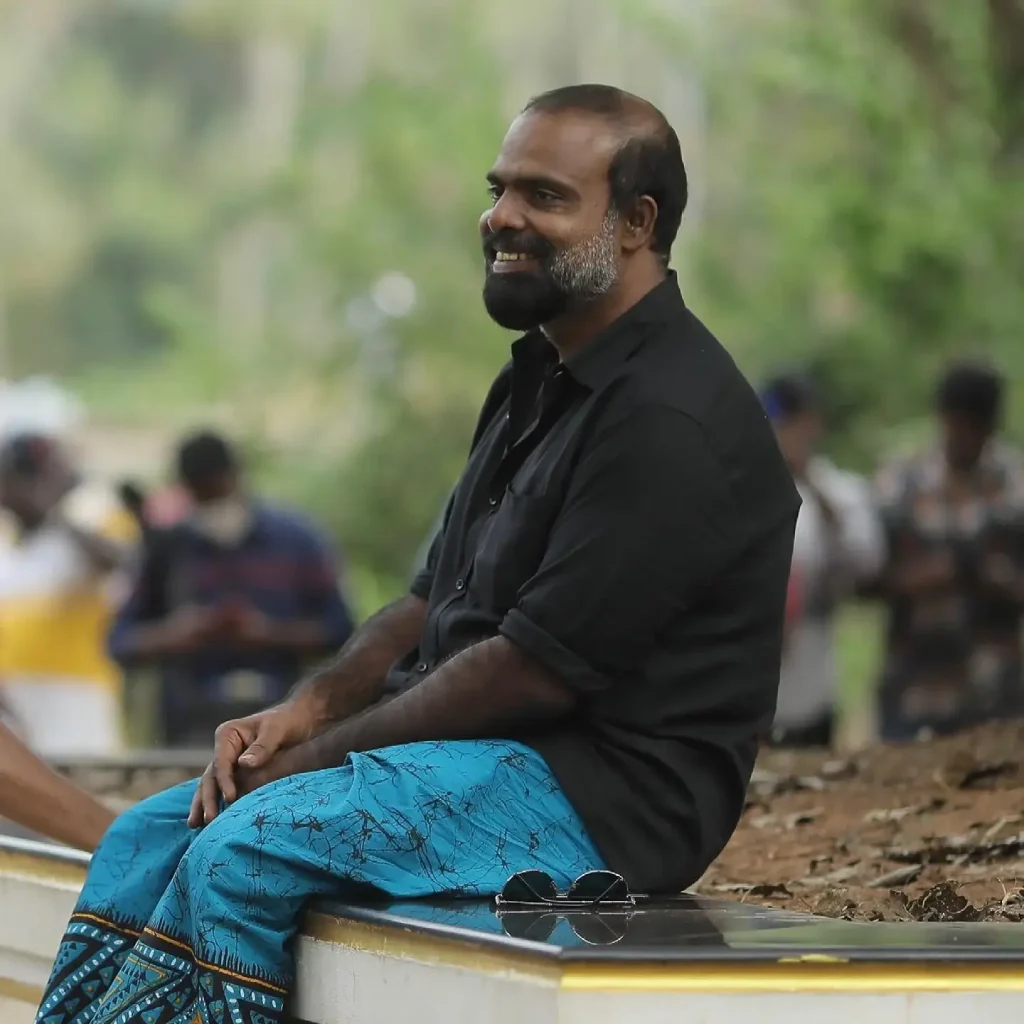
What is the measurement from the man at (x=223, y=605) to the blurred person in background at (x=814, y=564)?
2.01 meters

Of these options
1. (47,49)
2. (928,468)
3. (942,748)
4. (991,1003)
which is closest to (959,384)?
(928,468)

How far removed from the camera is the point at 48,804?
Answer: 5039mm

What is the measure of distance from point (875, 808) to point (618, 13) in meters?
12.5

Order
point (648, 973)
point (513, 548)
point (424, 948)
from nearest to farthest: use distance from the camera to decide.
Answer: point (648, 973) < point (424, 948) < point (513, 548)

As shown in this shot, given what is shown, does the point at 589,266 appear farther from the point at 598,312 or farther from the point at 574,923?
the point at 574,923

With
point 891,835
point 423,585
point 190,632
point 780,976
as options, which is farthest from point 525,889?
point 190,632

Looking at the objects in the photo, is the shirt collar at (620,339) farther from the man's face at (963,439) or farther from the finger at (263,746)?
the man's face at (963,439)

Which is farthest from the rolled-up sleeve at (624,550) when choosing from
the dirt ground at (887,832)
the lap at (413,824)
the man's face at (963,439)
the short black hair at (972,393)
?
the man's face at (963,439)

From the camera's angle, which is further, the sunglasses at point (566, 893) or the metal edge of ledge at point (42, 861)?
the metal edge of ledge at point (42, 861)

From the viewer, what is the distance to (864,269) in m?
15.3

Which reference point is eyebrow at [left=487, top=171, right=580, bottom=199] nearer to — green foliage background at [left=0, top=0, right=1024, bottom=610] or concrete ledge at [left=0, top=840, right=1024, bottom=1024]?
concrete ledge at [left=0, top=840, right=1024, bottom=1024]

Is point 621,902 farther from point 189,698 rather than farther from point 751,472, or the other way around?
point 189,698

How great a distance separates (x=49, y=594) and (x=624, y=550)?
22.3 feet

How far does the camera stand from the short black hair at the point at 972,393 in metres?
8.91
